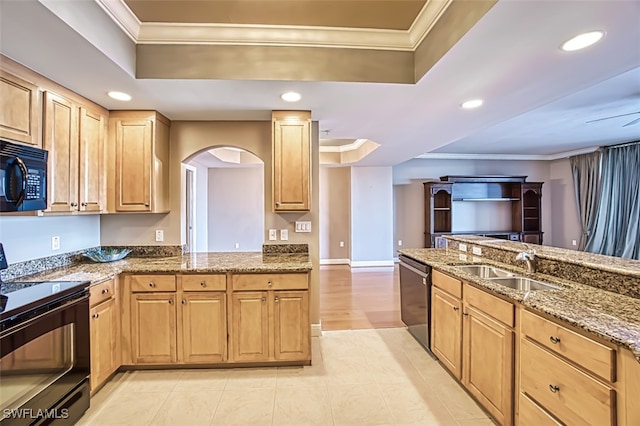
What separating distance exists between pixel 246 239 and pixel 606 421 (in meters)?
7.12

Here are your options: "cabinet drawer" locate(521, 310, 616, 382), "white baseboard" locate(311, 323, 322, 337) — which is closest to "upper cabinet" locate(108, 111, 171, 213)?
"white baseboard" locate(311, 323, 322, 337)

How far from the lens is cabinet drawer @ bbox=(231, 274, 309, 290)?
261 cm

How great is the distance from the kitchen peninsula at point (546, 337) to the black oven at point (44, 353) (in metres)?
2.64

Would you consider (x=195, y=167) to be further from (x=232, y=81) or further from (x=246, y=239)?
(x=232, y=81)

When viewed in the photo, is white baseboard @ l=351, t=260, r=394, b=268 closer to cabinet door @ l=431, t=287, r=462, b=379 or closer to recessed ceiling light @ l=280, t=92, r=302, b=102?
cabinet door @ l=431, t=287, r=462, b=379

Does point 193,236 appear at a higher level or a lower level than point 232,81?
lower

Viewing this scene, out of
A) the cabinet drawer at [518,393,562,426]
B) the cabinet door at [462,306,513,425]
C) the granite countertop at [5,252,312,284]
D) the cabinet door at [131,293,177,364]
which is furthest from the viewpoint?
the cabinet door at [131,293,177,364]

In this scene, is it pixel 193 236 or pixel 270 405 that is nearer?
pixel 270 405

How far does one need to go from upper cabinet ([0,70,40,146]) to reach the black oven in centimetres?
96

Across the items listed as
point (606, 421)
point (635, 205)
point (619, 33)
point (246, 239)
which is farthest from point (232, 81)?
point (635, 205)

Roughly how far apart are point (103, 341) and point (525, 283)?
3.19 metres

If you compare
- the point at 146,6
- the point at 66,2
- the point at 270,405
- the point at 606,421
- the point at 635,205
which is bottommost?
the point at 270,405

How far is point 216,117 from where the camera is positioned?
3.12 meters

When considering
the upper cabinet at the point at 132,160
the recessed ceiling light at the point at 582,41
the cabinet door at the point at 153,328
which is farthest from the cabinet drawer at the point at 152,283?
the recessed ceiling light at the point at 582,41
